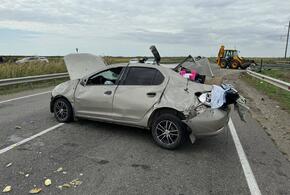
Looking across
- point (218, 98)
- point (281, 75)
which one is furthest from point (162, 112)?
point (281, 75)

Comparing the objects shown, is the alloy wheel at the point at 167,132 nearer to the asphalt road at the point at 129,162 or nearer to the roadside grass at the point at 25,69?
the asphalt road at the point at 129,162

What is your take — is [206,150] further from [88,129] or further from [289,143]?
[88,129]

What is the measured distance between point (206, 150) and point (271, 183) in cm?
164

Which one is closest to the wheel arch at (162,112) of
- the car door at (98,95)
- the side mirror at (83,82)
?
the car door at (98,95)

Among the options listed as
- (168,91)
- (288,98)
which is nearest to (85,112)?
(168,91)

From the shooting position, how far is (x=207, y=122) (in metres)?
5.52

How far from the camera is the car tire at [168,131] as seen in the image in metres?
5.69

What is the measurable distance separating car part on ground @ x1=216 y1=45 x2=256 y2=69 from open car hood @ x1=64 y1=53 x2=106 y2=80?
31.9 m

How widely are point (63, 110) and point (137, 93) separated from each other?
7.55 ft

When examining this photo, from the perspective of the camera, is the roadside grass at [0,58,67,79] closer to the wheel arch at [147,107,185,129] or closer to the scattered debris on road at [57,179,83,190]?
the wheel arch at [147,107,185,129]

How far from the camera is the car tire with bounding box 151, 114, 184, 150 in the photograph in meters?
5.69

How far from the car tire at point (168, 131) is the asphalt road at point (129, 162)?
0.16 m

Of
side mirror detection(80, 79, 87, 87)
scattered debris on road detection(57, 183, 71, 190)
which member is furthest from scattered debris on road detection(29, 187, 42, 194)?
side mirror detection(80, 79, 87, 87)

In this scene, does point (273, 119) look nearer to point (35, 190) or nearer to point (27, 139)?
point (27, 139)
